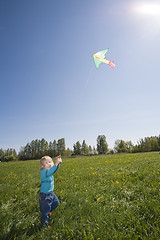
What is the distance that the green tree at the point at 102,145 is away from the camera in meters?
70.8

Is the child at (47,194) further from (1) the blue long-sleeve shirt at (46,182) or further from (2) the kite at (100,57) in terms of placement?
(2) the kite at (100,57)

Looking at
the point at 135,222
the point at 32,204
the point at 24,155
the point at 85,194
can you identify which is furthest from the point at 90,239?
the point at 24,155

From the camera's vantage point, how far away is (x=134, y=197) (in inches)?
156

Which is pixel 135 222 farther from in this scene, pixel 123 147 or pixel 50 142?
pixel 50 142

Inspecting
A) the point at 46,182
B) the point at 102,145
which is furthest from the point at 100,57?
the point at 102,145

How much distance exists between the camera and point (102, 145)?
7169cm

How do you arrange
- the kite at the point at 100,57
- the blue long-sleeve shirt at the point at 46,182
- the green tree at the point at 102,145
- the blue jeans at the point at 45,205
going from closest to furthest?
the blue jeans at the point at 45,205
the blue long-sleeve shirt at the point at 46,182
the kite at the point at 100,57
the green tree at the point at 102,145

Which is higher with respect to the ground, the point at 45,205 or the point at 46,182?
the point at 46,182

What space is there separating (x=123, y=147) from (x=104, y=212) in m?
69.6

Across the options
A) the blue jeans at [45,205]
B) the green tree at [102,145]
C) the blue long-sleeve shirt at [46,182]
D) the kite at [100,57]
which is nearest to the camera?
the blue jeans at [45,205]

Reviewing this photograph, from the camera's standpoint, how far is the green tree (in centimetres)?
7075

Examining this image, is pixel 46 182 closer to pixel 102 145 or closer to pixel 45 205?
pixel 45 205

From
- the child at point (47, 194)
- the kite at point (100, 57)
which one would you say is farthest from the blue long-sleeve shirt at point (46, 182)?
the kite at point (100, 57)

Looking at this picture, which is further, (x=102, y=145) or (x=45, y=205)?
(x=102, y=145)
